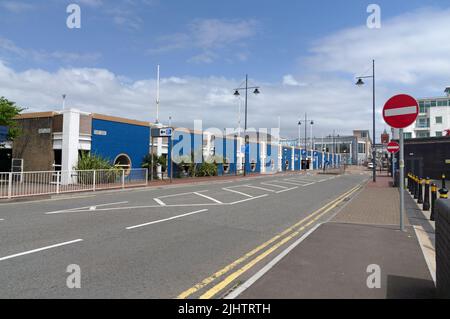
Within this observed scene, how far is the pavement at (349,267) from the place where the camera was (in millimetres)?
4375

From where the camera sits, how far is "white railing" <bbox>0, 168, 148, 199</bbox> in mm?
13602

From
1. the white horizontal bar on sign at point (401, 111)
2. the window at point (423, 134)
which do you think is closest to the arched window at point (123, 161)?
the white horizontal bar on sign at point (401, 111)

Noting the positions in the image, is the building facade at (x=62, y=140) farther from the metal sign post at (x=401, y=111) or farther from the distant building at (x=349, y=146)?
the distant building at (x=349, y=146)

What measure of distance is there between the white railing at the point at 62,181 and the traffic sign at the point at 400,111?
43.6ft

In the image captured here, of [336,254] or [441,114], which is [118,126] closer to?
[336,254]

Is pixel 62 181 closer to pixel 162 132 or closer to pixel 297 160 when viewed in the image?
pixel 162 132

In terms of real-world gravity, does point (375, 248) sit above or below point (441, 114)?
below

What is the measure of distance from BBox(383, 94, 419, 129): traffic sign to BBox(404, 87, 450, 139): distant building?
2778 inches

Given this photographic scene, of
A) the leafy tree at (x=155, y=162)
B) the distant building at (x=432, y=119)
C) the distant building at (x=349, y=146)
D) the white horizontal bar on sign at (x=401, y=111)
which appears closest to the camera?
the white horizontal bar on sign at (x=401, y=111)

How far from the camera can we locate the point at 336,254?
20.1 feet
